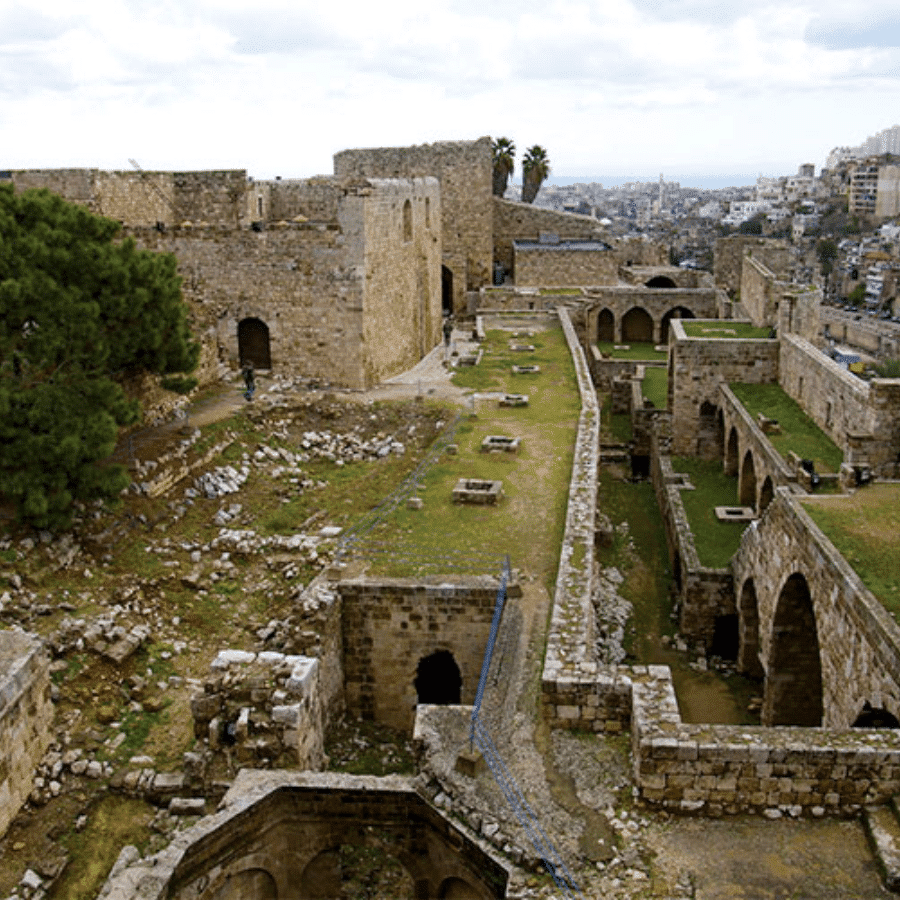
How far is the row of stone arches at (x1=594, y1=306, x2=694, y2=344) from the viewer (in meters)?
38.1

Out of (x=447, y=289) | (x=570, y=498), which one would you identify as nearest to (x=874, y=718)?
(x=570, y=498)

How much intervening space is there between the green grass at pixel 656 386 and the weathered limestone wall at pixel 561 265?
6.40m

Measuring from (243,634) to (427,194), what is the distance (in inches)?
731

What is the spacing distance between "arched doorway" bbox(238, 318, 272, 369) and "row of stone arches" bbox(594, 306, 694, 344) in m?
A: 19.4

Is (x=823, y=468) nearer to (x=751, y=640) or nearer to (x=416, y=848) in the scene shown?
(x=751, y=640)

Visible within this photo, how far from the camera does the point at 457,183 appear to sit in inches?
1437

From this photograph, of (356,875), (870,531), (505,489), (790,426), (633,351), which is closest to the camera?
(356,875)

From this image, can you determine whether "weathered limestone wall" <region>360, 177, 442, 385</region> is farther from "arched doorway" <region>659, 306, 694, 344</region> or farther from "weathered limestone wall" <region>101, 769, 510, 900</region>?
"weathered limestone wall" <region>101, 769, 510, 900</region>

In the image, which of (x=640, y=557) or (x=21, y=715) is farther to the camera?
(x=640, y=557)

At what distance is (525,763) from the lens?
8453mm

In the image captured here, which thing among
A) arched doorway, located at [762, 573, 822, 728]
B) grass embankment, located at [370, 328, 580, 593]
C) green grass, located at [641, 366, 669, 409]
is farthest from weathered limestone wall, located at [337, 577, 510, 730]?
green grass, located at [641, 366, 669, 409]

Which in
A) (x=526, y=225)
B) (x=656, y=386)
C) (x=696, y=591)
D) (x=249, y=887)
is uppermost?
(x=526, y=225)

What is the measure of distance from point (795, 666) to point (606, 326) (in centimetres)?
2689

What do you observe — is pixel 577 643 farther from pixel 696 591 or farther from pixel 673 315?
pixel 673 315
